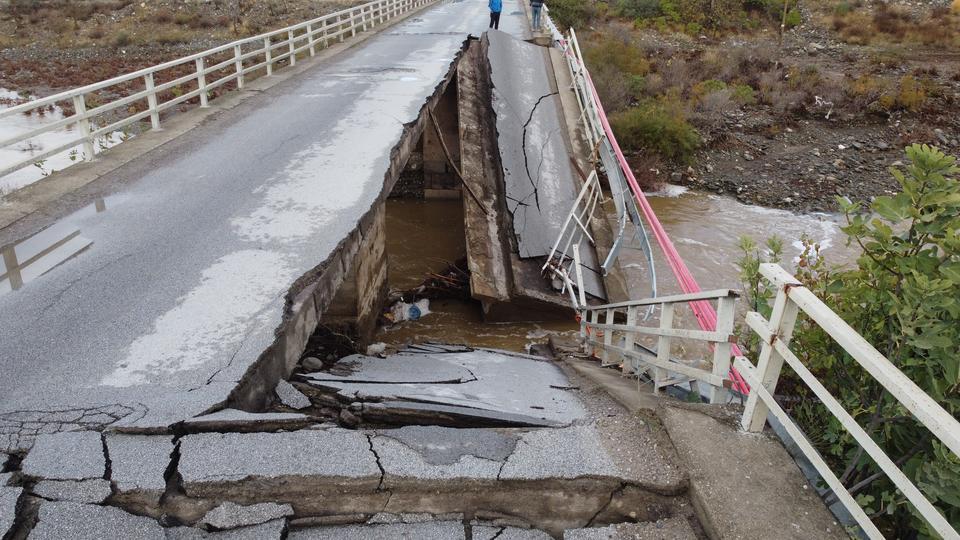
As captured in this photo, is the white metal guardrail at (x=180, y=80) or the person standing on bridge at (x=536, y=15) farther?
the person standing on bridge at (x=536, y=15)

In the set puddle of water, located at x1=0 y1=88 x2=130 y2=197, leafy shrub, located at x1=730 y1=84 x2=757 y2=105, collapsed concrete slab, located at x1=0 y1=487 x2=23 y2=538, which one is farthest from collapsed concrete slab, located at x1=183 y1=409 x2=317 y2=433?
leafy shrub, located at x1=730 y1=84 x2=757 y2=105

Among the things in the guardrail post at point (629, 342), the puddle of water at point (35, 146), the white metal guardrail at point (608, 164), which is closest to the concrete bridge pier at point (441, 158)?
the white metal guardrail at point (608, 164)

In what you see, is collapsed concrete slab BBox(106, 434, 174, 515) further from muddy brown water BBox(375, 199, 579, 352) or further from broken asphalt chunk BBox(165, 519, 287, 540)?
muddy brown water BBox(375, 199, 579, 352)

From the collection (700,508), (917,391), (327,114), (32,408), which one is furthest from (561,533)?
(327,114)

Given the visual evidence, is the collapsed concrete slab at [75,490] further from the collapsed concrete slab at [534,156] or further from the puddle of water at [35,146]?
the puddle of water at [35,146]

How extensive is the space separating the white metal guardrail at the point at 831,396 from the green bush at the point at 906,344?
20 centimetres

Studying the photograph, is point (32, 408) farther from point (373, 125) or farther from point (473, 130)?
point (473, 130)

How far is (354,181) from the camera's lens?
838cm

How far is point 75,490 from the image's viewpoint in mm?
3227

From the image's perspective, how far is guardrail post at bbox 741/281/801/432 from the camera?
3336mm

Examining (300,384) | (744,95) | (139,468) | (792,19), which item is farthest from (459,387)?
(792,19)

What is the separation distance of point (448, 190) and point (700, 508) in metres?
15.3

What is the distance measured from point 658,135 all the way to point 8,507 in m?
19.9

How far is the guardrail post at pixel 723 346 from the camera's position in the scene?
384 centimetres
